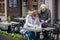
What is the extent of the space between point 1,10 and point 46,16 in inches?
308

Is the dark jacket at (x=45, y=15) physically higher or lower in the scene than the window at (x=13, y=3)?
lower

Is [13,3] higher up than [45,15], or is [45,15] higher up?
[13,3]

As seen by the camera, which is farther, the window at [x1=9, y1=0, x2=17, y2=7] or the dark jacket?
the window at [x1=9, y1=0, x2=17, y2=7]

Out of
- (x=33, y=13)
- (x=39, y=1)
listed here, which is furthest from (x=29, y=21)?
(x=39, y=1)

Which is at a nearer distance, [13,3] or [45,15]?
[45,15]

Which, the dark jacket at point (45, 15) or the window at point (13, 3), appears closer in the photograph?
the dark jacket at point (45, 15)

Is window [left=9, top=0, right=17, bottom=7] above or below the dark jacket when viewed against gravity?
above

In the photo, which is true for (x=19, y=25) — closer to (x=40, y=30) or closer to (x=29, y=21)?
(x=29, y=21)

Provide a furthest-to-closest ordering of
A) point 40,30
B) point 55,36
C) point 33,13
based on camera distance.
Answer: point 55,36 < point 33,13 < point 40,30

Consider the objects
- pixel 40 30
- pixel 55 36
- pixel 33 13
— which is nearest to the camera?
pixel 40 30

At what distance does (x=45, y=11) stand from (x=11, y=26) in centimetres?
186

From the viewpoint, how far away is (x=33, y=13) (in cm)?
1056

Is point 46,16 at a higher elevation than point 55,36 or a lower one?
higher

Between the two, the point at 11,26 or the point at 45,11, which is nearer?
the point at 45,11
